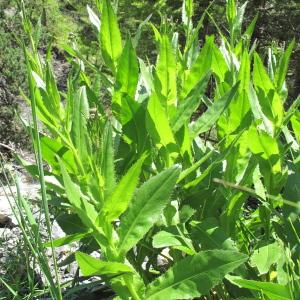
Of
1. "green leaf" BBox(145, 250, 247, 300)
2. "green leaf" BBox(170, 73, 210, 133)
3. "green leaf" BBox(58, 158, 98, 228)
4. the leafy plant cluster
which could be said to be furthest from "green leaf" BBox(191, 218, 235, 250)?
"green leaf" BBox(58, 158, 98, 228)

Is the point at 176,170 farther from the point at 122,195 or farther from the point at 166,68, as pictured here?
the point at 166,68

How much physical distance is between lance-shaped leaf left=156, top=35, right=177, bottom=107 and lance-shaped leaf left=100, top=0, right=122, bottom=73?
142mm

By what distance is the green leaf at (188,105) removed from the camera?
53.6 inches

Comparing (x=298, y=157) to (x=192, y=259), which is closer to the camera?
(x=192, y=259)

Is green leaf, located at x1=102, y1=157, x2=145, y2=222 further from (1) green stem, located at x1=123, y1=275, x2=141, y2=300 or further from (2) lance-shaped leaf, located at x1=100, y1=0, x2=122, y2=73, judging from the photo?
(2) lance-shaped leaf, located at x1=100, y1=0, x2=122, y2=73

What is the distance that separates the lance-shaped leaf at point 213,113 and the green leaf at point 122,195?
1.25 ft

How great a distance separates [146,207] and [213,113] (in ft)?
1.29

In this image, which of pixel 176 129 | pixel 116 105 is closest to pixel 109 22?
pixel 116 105

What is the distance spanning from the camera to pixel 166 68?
54.3 inches

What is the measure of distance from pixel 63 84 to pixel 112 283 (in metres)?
21.4

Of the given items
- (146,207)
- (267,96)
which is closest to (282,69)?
(267,96)

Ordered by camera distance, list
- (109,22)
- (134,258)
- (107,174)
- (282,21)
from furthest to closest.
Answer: (282,21) → (134,258) → (109,22) → (107,174)

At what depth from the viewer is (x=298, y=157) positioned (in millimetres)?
1548

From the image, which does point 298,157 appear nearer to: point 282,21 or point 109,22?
point 109,22
